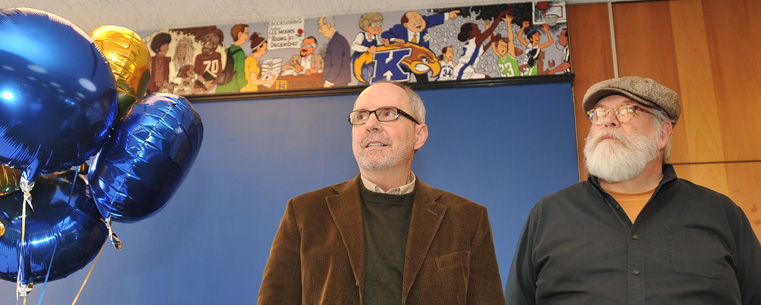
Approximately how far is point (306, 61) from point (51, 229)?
75.0 inches

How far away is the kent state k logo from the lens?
3235 mm

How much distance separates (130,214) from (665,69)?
274cm

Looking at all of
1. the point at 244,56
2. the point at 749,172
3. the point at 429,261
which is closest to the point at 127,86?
the point at 429,261

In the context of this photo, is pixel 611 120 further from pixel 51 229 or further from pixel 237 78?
pixel 237 78

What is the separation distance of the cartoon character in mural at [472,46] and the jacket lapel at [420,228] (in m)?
1.55

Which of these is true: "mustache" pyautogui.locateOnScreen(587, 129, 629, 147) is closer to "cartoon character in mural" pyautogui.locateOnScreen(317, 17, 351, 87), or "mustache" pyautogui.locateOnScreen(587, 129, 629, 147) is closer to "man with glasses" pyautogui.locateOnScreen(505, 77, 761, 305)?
"man with glasses" pyautogui.locateOnScreen(505, 77, 761, 305)

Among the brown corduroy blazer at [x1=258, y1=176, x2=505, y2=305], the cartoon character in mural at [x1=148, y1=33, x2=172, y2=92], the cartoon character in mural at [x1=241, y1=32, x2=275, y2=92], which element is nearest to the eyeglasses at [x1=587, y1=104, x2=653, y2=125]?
the brown corduroy blazer at [x1=258, y1=176, x2=505, y2=305]

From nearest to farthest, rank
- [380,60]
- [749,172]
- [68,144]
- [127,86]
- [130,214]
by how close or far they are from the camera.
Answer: [68,144], [130,214], [127,86], [749,172], [380,60]

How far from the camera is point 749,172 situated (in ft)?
9.49

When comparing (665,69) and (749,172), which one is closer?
(749,172)

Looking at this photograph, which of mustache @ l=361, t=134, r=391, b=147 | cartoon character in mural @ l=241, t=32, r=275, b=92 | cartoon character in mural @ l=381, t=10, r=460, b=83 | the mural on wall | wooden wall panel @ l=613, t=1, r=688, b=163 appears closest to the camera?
mustache @ l=361, t=134, r=391, b=147

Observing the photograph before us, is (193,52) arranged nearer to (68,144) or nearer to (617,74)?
(68,144)

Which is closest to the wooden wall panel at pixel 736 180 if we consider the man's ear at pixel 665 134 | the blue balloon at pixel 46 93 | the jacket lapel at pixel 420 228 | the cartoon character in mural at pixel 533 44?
the cartoon character in mural at pixel 533 44

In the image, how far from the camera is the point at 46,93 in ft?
4.68
